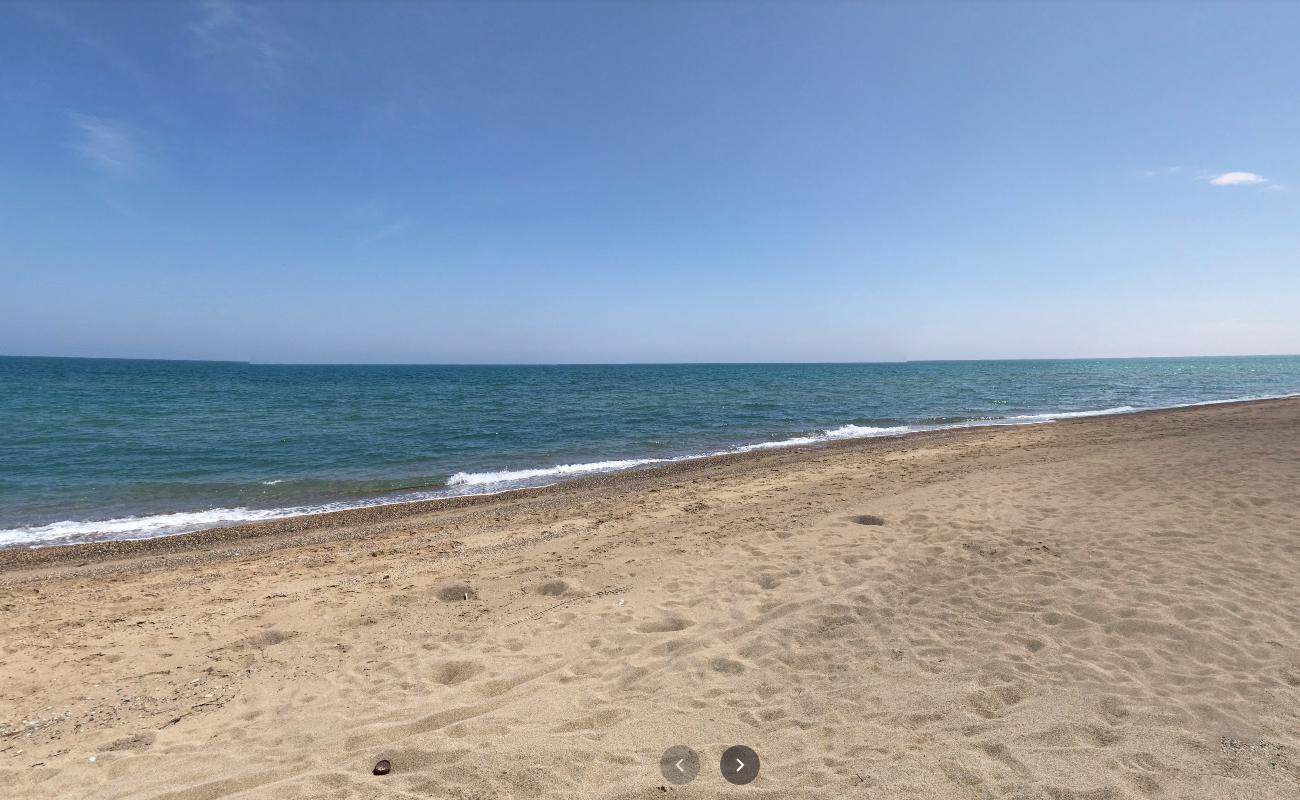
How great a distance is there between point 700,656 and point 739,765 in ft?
4.49

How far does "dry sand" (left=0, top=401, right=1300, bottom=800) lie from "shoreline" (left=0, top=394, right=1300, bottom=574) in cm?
25

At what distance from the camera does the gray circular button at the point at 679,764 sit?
3.38 metres

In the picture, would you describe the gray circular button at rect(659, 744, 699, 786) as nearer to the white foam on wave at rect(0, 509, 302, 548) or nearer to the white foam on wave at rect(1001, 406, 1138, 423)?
the white foam on wave at rect(0, 509, 302, 548)

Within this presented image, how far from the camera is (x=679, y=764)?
3.50 metres

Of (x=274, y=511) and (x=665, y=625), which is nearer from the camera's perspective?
(x=665, y=625)

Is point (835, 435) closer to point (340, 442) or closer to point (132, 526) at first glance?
point (340, 442)

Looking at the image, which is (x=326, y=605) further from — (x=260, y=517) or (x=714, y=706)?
(x=260, y=517)

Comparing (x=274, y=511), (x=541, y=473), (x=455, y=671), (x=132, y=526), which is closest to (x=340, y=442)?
(x=274, y=511)

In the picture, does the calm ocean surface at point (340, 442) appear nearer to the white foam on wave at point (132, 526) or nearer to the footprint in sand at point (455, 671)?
the white foam on wave at point (132, 526)

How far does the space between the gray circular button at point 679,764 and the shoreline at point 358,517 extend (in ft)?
29.9

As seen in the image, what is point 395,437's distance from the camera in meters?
22.0

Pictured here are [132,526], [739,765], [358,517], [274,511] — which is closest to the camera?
[739,765]

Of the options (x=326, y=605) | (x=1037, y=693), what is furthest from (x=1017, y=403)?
(x=326, y=605)

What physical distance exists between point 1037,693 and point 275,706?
19.6 ft
